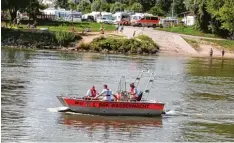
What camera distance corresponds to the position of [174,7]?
153m

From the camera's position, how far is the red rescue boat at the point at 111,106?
3581cm

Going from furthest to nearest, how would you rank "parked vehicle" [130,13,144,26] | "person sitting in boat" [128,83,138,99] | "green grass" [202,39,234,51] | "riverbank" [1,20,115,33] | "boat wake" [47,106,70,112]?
"parked vehicle" [130,13,144,26] < "riverbank" [1,20,115,33] < "green grass" [202,39,234,51] < "boat wake" [47,106,70,112] < "person sitting in boat" [128,83,138,99]

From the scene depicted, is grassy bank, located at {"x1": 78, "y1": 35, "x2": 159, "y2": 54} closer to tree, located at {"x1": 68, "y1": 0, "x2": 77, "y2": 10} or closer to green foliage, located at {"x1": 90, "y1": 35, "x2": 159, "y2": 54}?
green foliage, located at {"x1": 90, "y1": 35, "x2": 159, "y2": 54}

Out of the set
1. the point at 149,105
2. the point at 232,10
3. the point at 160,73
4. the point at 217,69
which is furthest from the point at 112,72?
the point at 232,10

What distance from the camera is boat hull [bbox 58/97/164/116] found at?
3584 cm

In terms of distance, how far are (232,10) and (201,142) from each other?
232ft

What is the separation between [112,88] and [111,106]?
13954 millimetres

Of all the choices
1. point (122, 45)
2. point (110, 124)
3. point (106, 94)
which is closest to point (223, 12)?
point (122, 45)

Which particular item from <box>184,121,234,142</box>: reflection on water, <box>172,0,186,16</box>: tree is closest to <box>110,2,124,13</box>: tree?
<box>172,0,186,16</box>: tree

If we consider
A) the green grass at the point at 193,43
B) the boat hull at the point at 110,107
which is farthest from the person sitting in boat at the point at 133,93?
the green grass at the point at 193,43

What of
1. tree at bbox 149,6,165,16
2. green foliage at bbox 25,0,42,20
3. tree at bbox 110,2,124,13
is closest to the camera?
green foliage at bbox 25,0,42,20

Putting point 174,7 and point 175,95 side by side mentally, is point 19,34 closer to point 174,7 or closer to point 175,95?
point 175,95

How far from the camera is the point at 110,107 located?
3609 cm

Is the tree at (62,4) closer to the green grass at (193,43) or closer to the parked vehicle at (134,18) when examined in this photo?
the parked vehicle at (134,18)
